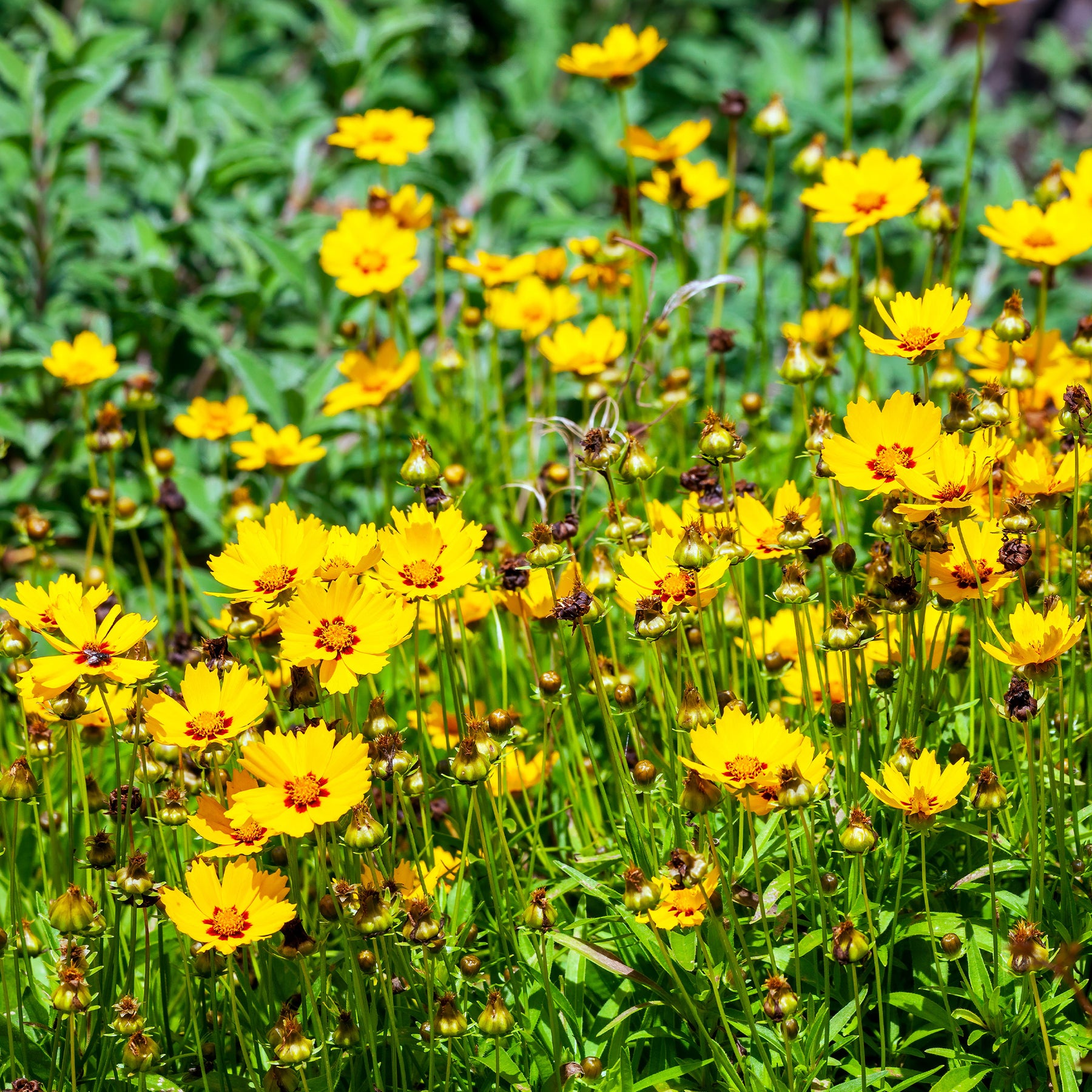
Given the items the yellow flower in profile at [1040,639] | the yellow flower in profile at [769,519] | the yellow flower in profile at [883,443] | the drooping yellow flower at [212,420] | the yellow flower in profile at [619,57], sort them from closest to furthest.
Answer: the yellow flower in profile at [1040,639], the yellow flower in profile at [883,443], the yellow flower in profile at [769,519], the drooping yellow flower at [212,420], the yellow flower in profile at [619,57]

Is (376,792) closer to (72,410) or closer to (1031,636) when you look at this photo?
(1031,636)

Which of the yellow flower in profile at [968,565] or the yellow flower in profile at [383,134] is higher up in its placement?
the yellow flower in profile at [383,134]

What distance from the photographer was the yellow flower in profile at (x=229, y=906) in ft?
4.53

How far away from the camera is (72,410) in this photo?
11.7 feet

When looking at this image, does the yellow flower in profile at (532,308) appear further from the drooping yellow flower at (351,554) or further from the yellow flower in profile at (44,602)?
the yellow flower in profile at (44,602)

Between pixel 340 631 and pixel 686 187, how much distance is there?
1788 millimetres

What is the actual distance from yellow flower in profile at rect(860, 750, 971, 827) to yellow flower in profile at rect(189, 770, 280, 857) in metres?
0.65

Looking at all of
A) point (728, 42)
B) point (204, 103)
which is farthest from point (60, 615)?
point (728, 42)

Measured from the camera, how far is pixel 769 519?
1.86m

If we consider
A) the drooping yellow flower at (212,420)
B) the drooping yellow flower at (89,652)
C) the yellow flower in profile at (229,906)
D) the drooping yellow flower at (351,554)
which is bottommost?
the yellow flower in profile at (229,906)

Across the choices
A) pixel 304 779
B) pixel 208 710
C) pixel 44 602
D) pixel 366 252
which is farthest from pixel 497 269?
pixel 304 779

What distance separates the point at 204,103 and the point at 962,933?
12.5 feet

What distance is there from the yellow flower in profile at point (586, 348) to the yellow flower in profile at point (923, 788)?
51.0 inches

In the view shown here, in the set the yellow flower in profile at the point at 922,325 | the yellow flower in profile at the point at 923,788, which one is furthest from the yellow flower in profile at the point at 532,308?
the yellow flower in profile at the point at 923,788
